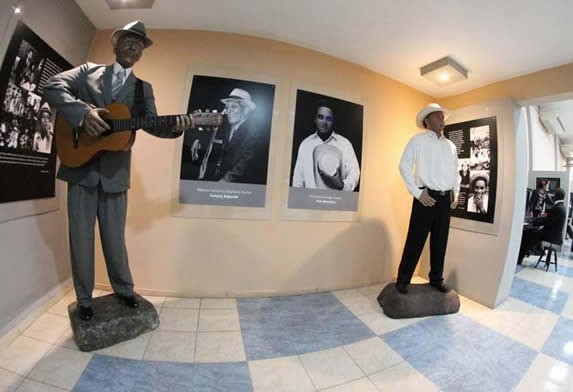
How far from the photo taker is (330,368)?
4.79ft

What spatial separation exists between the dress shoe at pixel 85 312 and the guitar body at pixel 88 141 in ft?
3.01

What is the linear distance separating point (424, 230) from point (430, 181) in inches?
18.4

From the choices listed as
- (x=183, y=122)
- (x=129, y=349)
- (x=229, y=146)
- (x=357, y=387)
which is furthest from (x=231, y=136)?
(x=357, y=387)

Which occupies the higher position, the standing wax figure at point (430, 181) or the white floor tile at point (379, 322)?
the standing wax figure at point (430, 181)

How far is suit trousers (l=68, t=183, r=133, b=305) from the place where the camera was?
1468 millimetres

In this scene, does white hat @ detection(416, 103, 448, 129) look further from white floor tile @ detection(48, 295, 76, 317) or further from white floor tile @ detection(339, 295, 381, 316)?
white floor tile @ detection(48, 295, 76, 317)

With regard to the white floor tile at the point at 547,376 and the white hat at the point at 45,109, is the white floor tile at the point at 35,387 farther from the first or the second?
the white floor tile at the point at 547,376

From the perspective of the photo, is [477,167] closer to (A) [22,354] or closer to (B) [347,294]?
(B) [347,294]

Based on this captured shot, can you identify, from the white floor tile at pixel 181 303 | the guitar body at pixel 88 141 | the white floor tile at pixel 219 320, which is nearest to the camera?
the guitar body at pixel 88 141

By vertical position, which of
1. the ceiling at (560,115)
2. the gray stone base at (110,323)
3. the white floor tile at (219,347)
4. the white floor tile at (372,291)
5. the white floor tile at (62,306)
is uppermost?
the ceiling at (560,115)

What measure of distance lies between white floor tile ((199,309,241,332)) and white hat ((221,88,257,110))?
1.85m

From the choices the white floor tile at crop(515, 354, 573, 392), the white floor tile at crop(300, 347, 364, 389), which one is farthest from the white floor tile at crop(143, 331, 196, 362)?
the white floor tile at crop(515, 354, 573, 392)

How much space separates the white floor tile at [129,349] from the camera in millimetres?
1430

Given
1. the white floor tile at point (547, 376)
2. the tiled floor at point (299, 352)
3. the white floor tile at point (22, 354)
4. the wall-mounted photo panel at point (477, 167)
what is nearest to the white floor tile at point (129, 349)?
the tiled floor at point (299, 352)
